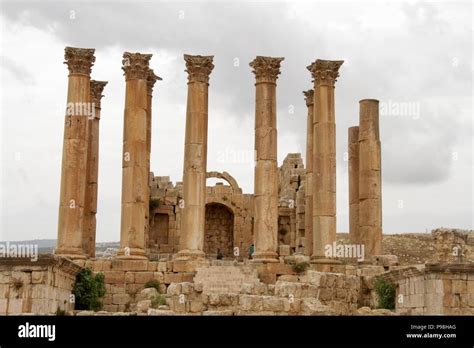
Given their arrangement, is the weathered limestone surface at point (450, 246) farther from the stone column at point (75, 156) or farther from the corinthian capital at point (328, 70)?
the stone column at point (75, 156)

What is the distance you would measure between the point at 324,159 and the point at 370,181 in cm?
273

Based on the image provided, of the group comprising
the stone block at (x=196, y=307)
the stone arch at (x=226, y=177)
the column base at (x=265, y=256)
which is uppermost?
the stone arch at (x=226, y=177)

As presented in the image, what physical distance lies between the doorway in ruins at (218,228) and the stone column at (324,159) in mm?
14266

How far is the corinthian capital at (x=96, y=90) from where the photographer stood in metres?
39.7

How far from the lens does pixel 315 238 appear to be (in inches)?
1384

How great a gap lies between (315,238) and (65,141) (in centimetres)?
1194

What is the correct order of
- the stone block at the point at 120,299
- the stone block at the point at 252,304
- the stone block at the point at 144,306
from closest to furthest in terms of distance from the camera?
the stone block at the point at 252,304
the stone block at the point at 144,306
the stone block at the point at 120,299

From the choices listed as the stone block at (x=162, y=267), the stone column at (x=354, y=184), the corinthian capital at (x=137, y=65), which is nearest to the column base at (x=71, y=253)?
the stone block at (x=162, y=267)

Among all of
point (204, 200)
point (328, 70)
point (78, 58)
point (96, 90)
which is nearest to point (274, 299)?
point (204, 200)

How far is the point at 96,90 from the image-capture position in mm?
39781

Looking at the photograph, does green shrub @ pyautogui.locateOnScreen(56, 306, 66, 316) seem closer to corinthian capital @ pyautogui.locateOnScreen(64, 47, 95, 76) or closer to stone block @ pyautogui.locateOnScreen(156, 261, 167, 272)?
stone block @ pyautogui.locateOnScreen(156, 261, 167, 272)

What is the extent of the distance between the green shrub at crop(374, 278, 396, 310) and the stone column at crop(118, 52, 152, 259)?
1064cm

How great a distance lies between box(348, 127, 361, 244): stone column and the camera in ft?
124
